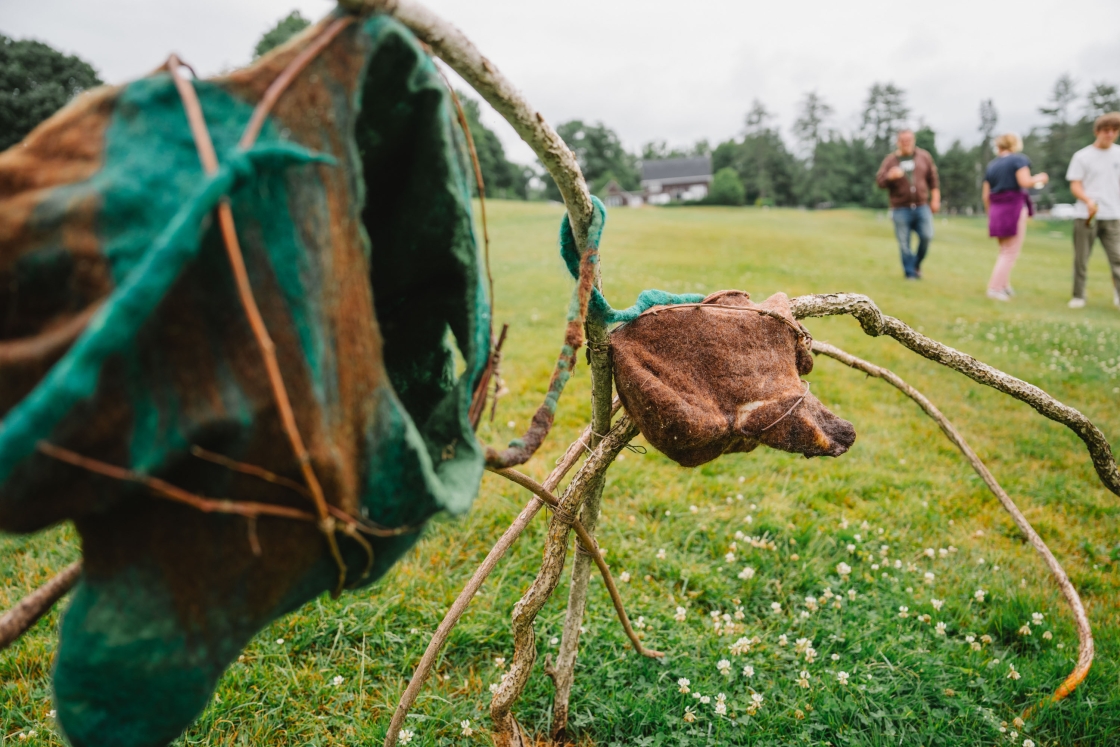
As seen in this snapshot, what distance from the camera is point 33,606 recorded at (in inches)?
39.6

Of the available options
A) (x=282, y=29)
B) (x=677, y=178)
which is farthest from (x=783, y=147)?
(x=282, y=29)

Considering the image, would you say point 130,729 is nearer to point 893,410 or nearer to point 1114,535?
point 1114,535

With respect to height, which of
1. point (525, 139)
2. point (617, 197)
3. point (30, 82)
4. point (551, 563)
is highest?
point (30, 82)

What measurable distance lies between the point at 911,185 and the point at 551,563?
379 inches

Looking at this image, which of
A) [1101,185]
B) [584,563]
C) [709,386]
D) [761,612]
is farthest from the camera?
[1101,185]

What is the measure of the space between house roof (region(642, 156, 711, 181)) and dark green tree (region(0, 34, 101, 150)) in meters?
55.5

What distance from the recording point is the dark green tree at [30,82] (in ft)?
99.0

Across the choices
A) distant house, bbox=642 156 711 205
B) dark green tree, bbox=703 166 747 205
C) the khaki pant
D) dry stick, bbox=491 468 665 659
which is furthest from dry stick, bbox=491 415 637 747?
distant house, bbox=642 156 711 205

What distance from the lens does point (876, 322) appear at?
5.79ft

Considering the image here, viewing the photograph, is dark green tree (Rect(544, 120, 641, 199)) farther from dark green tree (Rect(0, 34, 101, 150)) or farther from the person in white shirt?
the person in white shirt

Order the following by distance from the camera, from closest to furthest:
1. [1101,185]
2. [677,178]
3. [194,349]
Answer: [194,349] → [1101,185] → [677,178]

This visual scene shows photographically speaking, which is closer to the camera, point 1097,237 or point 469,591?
point 469,591

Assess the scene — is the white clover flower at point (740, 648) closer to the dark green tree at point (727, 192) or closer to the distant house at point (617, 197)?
the dark green tree at point (727, 192)

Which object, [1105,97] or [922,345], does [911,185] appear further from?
[1105,97]
